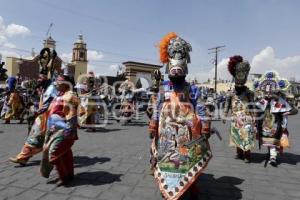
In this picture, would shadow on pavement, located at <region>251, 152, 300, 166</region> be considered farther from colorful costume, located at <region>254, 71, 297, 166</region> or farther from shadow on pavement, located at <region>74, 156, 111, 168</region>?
shadow on pavement, located at <region>74, 156, 111, 168</region>

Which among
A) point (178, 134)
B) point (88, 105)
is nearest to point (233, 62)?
point (178, 134)

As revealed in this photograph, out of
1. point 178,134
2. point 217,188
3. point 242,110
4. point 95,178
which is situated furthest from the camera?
point 242,110

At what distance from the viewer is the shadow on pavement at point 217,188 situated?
4480 mm

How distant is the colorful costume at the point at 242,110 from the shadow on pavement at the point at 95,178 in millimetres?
2745

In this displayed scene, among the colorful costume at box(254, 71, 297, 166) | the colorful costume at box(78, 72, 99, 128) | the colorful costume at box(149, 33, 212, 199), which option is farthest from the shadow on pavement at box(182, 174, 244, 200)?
the colorful costume at box(78, 72, 99, 128)

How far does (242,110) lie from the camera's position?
6914 millimetres

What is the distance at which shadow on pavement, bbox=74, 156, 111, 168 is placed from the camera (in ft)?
20.3

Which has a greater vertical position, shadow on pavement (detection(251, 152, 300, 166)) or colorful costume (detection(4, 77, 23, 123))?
colorful costume (detection(4, 77, 23, 123))

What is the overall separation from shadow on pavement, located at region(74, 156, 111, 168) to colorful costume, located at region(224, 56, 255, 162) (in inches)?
104

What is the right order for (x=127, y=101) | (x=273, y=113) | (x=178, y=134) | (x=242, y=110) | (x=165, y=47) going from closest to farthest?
(x=178, y=134) < (x=165, y=47) < (x=273, y=113) < (x=242, y=110) < (x=127, y=101)

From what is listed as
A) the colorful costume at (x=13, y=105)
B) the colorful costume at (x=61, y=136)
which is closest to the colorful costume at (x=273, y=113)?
the colorful costume at (x=61, y=136)

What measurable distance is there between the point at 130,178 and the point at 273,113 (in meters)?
3.29

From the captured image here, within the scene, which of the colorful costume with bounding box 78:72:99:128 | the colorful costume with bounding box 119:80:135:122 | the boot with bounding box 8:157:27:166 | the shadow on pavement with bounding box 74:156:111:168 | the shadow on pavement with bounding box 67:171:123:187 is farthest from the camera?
the colorful costume with bounding box 119:80:135:122

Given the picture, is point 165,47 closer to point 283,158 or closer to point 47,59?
point 47,59
